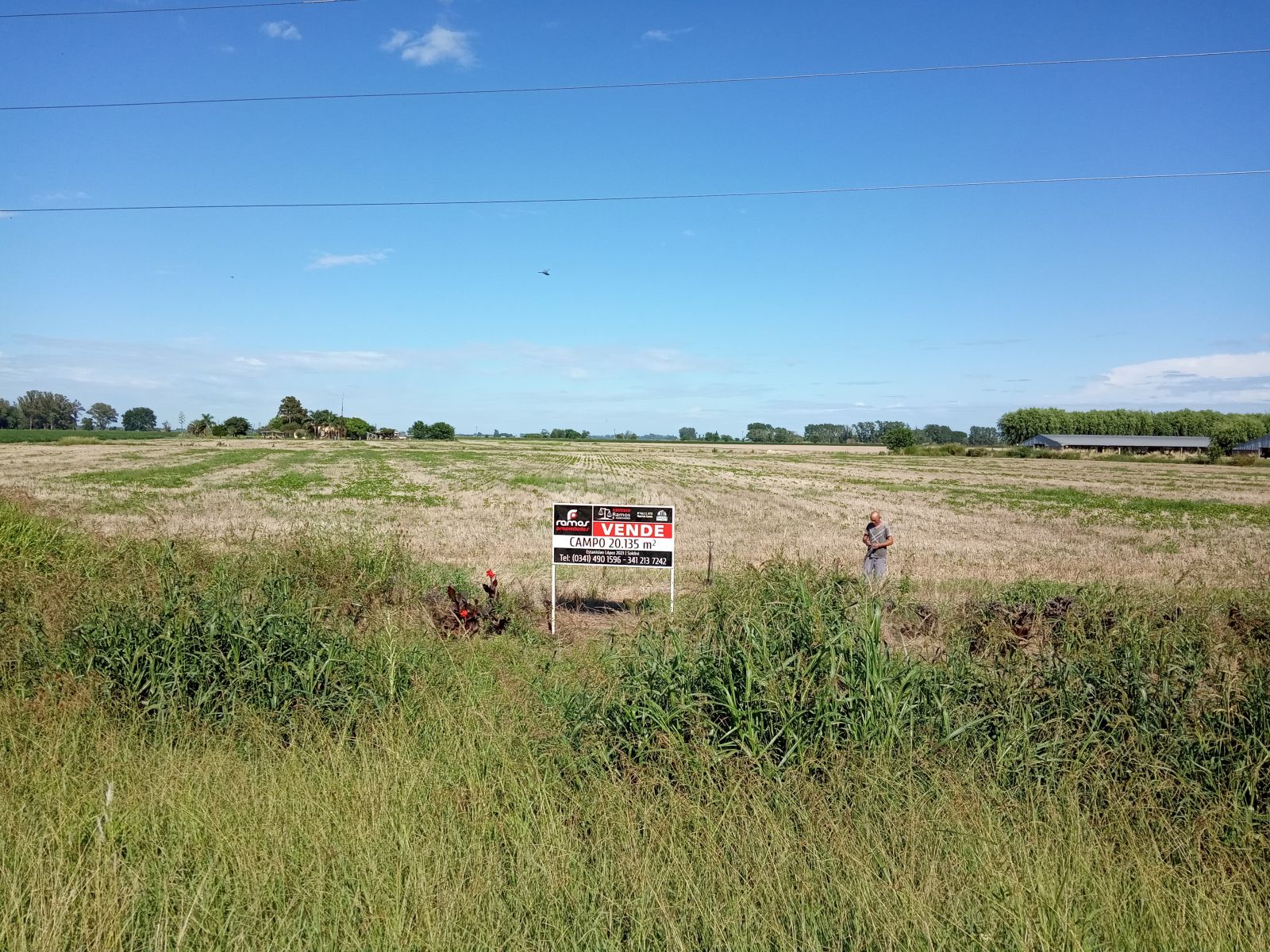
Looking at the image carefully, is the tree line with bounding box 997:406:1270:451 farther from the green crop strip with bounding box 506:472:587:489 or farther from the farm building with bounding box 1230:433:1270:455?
the green crop strip with bounding box 506:472:587:489

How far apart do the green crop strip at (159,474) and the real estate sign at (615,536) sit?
32.9 m

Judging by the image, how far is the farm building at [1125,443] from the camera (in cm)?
13312

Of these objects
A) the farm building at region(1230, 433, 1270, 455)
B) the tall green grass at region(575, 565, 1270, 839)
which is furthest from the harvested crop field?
the farm building at region(1230, 433, 1270, 455)

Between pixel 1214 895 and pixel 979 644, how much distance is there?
3662mm

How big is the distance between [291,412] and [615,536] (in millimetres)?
169794

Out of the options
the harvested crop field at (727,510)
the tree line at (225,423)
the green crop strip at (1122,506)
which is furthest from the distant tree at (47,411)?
the green crop strip at (1122,506)

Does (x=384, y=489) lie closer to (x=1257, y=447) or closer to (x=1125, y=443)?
(x=1257, y=447)

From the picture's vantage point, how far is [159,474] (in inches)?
1781

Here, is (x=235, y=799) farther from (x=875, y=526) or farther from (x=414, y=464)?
(x=414, y=464)

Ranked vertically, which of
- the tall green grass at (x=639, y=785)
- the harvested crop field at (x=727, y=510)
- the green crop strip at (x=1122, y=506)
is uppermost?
the tall green grass at (x=639, y=785)

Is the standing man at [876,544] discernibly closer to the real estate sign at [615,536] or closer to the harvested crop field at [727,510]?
the harvested crop field at [727,510]

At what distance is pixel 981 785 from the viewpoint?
4996mm

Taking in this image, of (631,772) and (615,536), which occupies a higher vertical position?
(615,536)

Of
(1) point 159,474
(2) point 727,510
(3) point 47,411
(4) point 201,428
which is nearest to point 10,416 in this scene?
(3) point 47,411
